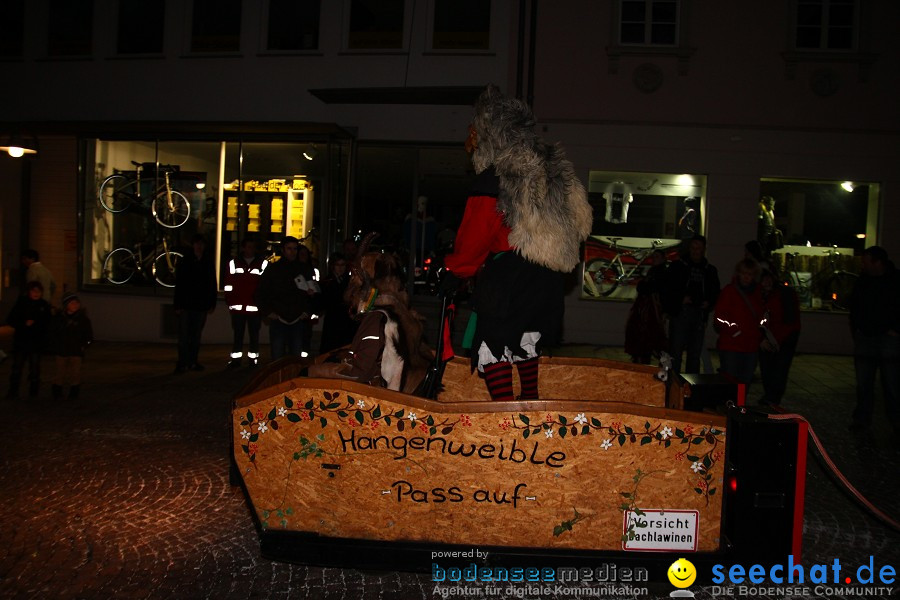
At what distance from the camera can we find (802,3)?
504 inches

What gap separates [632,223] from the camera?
13.3 meters

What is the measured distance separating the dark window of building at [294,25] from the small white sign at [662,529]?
42.2 feet

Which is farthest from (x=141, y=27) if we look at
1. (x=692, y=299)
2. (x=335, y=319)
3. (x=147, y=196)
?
(x=692, y=299)

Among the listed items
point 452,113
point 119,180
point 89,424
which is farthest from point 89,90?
point 89,424

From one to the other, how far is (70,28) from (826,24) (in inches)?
587

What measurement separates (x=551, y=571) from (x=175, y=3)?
14.6m

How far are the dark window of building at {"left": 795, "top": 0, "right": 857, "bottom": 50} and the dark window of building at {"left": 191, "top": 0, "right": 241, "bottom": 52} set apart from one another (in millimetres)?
10647

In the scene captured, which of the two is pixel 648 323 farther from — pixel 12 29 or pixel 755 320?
pixel 12 29

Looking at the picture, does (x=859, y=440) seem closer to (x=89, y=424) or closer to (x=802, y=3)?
(x=89, y=424)

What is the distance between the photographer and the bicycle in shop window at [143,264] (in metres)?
14.2

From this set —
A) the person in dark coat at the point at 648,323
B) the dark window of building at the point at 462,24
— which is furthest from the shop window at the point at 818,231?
the dark window of building at the point at 462,24

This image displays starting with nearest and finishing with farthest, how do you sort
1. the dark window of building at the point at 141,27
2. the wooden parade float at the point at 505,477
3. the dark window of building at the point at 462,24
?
A: the wooden parade float at the point at 505,477 → the dark window of building at the point at 462,24 → the dark window of building at the point at 141,27

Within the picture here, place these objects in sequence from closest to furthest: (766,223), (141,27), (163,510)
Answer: (163,510)
(766,223)
(141,27)

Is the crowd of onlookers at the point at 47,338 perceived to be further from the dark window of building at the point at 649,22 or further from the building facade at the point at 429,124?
the dark window of building at the point at 649,22
